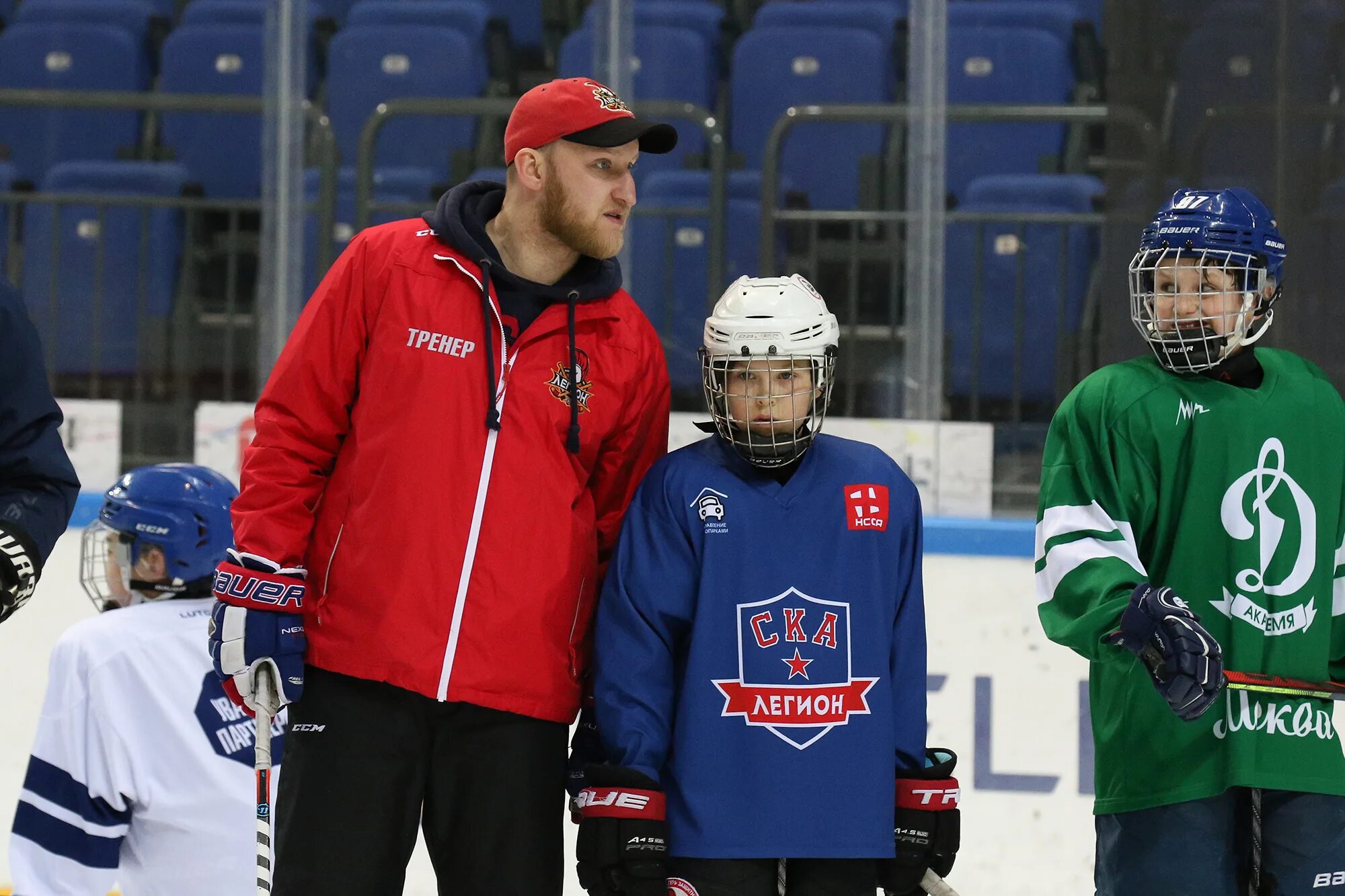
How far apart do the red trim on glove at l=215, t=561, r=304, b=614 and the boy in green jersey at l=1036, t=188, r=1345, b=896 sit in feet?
3.30

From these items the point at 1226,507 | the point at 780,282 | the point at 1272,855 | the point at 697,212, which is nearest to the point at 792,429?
the point at 780,282

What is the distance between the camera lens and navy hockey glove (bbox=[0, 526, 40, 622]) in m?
1.95

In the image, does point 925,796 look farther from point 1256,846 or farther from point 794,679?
point 1256,846

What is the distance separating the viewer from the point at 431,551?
218 cm

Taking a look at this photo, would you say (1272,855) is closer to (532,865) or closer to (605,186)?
(532,865)

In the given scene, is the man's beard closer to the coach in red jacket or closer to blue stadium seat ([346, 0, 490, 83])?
the coach in red jacket

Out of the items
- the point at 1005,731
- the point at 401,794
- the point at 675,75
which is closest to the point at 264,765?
the point at 401,794

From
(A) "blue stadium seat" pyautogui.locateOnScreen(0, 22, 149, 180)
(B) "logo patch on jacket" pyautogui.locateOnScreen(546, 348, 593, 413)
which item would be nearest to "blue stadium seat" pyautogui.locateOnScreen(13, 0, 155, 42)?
(A) "blue stadium seat" pyautogui.locateOnScreen(0, 22, 149, 180)

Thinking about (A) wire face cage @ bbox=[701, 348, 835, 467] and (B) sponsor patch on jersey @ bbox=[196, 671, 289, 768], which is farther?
(B) sponsor patch on jersey @ bbox=[196, 671, 289, 768]

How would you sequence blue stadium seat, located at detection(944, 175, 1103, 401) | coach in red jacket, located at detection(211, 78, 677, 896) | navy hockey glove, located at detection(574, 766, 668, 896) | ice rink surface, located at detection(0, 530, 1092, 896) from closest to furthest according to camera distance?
navy hockey glove, located at detection(574, 766, 668, 896)
coach in red jacket, located at detection(211, 78, 677, 896)
ice rink surface, located at detection(0, 530, 1092, 896)
blue stadium seat, located at detection(944, 175, 1103, 401)

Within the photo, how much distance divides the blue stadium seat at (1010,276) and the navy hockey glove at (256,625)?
2.01 metres

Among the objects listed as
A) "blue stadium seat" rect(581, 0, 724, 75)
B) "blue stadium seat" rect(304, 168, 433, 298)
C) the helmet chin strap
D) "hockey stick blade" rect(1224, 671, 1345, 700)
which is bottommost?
"hockey stick blade" rect(1224, 671, 1345, 700)

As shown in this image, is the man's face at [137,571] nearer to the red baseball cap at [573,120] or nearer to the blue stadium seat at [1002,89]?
the red baseball cap at [573,120]

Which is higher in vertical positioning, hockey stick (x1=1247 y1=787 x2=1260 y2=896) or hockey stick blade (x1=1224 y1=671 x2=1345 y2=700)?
hockey stick blade (x1=1224 y1=671 x2=1345 y2=700)
